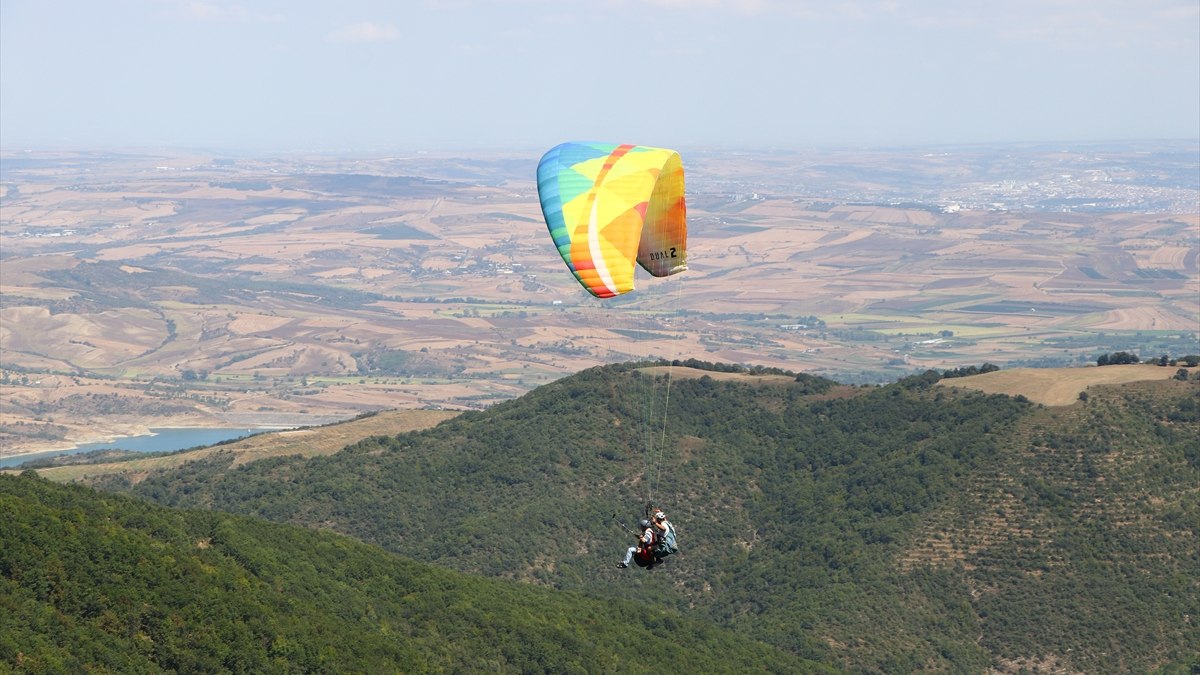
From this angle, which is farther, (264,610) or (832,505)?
(832,505)

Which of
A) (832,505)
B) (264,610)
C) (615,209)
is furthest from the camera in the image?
(832,505)

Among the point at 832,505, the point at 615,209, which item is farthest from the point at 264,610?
the point at 832,505

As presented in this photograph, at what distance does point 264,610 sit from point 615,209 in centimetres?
2803

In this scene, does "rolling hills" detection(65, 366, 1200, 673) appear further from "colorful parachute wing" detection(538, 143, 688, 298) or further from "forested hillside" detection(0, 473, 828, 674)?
"colorful parachute wing" detection(538, 143, 688, 298)

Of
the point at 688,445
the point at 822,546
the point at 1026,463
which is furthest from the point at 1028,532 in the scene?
the point at 688,445

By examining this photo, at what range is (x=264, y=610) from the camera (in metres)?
62.2

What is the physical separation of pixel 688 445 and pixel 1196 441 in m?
38.4

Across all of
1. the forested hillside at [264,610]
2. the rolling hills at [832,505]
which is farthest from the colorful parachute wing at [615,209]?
the rolling hills at [832,505]

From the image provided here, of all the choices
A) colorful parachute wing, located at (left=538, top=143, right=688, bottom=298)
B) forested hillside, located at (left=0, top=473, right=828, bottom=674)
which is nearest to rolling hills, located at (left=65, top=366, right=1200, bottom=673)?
forested hillside, located at (left=0, top=473, right=828, bottom=674)

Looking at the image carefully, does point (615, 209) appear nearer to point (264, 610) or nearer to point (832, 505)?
point (264, 610)

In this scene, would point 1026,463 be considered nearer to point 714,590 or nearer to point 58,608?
point 714,590

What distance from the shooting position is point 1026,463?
3981 inches

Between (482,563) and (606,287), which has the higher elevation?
(606,287)

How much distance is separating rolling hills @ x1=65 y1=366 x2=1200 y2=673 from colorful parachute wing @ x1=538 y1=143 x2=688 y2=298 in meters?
32.9
